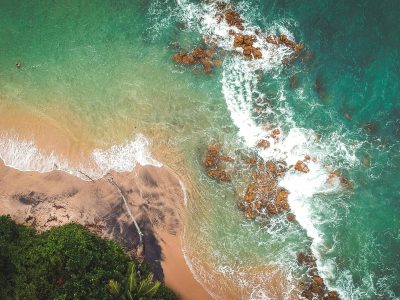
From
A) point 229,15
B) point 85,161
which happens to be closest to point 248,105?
point 229,15

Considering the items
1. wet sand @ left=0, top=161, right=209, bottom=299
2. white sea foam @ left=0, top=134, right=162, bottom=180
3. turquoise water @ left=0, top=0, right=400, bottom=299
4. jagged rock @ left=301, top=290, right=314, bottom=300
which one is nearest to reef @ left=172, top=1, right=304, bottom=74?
turquoise water @ left=0, top=0, right=400, bottom=299

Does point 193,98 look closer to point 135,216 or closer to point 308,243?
point 135,216

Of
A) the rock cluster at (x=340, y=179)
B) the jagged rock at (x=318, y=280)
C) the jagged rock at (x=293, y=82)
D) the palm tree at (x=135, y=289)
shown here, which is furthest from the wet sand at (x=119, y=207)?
the jagged rock at (x=293, y=82)

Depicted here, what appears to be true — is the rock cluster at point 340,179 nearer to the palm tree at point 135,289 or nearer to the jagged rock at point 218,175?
the jagged rock at point 218,175

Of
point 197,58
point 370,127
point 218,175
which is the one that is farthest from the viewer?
point 197,58

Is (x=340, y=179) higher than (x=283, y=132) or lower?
lower

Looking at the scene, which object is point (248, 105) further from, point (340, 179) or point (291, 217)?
point (291, 217)
